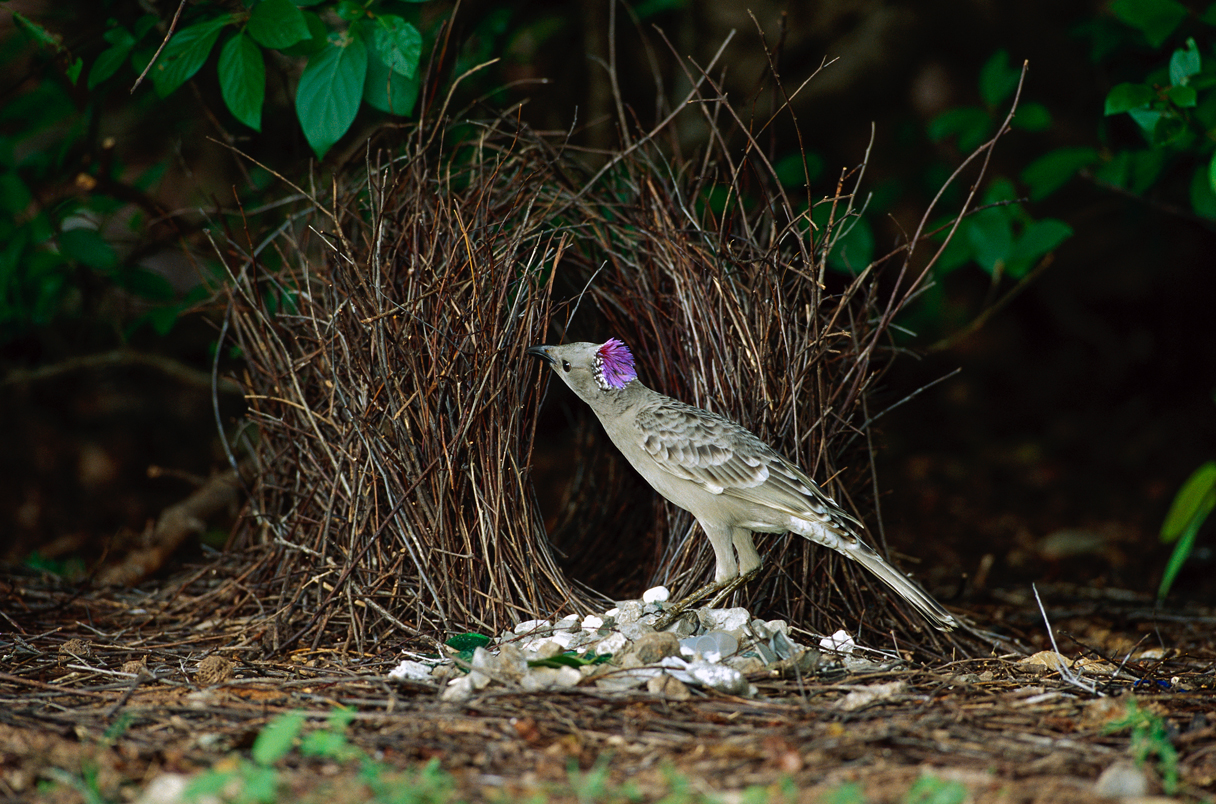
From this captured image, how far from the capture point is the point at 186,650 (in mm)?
3482

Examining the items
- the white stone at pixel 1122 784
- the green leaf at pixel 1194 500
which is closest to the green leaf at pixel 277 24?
the green leaf at pixel 1194 500

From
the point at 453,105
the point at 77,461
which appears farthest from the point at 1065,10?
the point at 77,461

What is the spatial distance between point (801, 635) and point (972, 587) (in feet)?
6.93

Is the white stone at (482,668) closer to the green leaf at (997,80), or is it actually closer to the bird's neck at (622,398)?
the bird's neck at (622,398)

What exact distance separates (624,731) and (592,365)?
4.88 ft

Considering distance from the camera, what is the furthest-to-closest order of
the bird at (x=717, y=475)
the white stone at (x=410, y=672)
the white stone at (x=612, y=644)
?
the bird at (x=717, y=475), the white stone at (x=612, y=644), the white stone at (x=410, y=672)

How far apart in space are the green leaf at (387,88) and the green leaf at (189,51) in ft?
1.70

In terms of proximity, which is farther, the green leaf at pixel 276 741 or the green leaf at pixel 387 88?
the green leaf at pixel 387 88

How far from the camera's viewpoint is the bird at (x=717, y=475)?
327 centimetres

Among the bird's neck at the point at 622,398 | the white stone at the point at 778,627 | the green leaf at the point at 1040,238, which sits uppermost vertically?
the green leaf at the point at 1040,238

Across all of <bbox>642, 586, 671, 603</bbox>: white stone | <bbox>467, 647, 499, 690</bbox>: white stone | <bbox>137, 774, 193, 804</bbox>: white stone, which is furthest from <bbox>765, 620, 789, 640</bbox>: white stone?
<bbox>137, 774, 193, 804</bbox>: white stone

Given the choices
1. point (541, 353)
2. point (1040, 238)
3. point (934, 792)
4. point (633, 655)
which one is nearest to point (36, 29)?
point (541, 353)

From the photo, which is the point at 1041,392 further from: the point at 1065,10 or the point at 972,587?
the point at 972,587

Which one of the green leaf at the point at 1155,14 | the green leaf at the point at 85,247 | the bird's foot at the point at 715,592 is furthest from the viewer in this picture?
the green leaf at the point at 85,247
